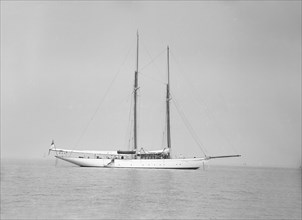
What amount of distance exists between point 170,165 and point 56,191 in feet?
169

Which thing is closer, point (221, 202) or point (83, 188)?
point (221, 202)

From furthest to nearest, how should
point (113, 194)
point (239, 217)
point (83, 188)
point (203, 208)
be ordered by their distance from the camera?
point (83, 188) < point (113, 194) < point (203, 208) < point (239, 217)

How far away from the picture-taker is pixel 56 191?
4206 cm

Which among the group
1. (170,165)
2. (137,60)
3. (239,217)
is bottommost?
(239,217)

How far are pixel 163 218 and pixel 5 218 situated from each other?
1099 cm

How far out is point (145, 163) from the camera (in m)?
88.4

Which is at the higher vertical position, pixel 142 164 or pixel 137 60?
pixel 137 60

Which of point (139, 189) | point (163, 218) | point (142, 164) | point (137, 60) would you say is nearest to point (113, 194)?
point (139, 189)

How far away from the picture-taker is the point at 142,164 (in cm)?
8862

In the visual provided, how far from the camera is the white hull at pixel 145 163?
3494 inches

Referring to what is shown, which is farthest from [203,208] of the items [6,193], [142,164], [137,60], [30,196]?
[137,60]

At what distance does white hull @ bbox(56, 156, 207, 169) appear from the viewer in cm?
8875

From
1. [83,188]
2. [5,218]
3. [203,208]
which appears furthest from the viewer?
[83,188]

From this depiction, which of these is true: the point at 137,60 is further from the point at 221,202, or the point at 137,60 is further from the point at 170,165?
the point at 221,202
